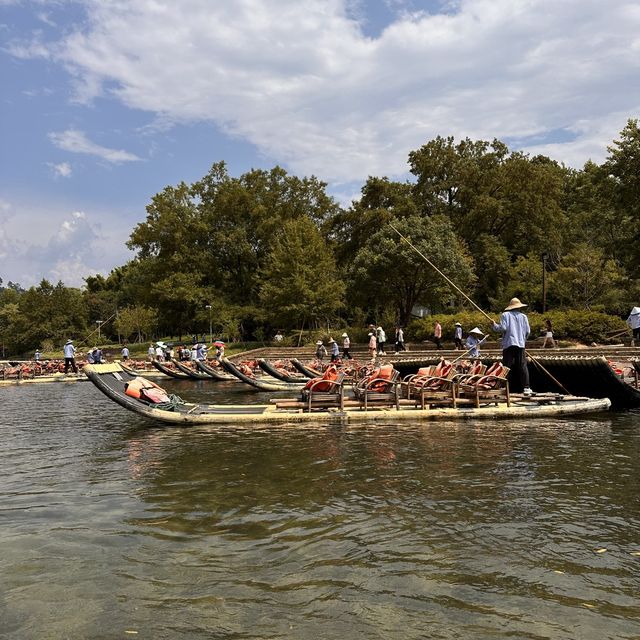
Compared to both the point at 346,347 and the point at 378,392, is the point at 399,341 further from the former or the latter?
the point at 378,392

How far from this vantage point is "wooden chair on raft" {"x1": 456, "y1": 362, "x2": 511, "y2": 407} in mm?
13180

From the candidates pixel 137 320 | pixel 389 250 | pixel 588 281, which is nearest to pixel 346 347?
pixel 389 250

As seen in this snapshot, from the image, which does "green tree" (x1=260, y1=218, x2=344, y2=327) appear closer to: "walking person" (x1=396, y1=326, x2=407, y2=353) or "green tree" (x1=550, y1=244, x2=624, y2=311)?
"walking person" (x1=396, y1=326, x2=407, y2=353)

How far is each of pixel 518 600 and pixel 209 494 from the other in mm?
4210

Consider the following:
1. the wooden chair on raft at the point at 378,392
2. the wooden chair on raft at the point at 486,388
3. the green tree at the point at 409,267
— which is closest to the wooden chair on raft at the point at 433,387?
the wooden chair on raft at the point at 486,388

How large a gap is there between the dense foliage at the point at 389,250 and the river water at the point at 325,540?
2609cm

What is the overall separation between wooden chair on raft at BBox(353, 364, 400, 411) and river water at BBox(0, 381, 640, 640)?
2.68m

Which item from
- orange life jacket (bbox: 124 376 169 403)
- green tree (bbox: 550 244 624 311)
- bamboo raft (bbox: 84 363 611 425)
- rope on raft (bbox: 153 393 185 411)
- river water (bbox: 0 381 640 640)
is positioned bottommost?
river water (bbox: 0 381 640 640)

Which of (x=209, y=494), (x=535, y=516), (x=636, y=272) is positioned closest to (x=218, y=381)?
(x=209, y=494)

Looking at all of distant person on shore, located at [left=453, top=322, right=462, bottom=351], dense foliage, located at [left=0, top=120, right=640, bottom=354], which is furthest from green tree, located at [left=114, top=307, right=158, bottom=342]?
distant person on shore, located at [left=453, top=322, right=462, bottom=351]

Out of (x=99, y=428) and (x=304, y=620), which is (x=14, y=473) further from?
(x=304, y=620)

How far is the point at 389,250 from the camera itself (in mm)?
38031

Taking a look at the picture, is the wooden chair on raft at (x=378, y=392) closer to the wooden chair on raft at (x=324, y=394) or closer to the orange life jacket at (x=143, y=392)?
the wooden chair on raft at (x=324, y=394)

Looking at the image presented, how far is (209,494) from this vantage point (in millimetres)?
7281
